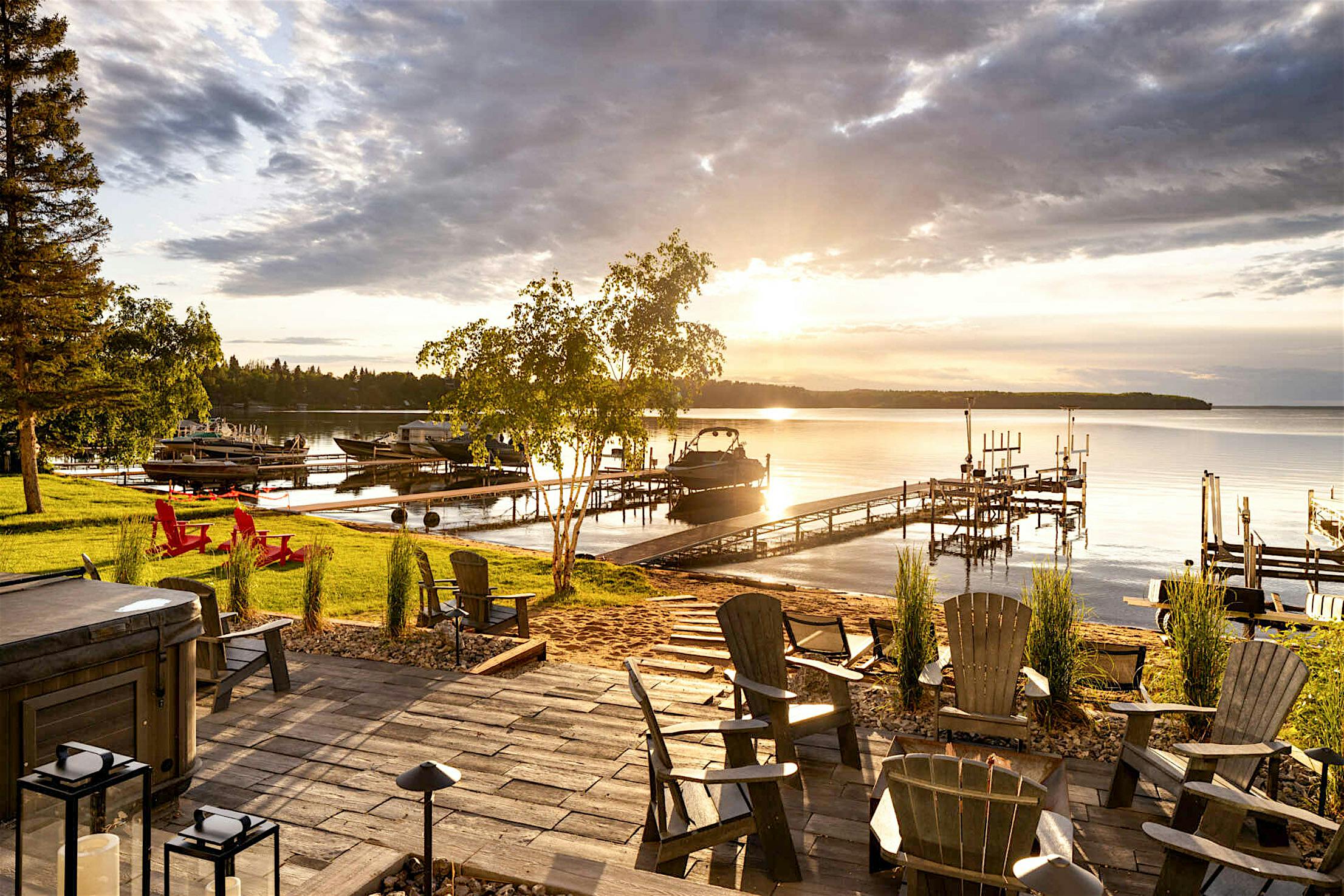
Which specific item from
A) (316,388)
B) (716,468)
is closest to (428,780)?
(716,468)

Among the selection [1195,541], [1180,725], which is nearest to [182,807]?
[1180,725]

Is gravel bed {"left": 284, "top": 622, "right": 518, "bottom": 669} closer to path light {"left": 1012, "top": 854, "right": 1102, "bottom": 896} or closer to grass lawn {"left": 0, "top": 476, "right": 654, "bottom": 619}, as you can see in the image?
grass lawn {"left": 0, "top": 476, "right": 654, "bottom": 619}

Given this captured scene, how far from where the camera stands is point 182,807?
3.54 m

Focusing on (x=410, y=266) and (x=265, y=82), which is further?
(x=410, y=266)

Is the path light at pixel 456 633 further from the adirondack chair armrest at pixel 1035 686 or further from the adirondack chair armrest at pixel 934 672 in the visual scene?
the adirondack chair armrest at pixel 1035 686

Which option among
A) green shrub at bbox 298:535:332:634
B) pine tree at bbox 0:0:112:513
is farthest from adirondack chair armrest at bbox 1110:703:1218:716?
pine tree at bbox 0:0:112:513

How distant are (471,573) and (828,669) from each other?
11.7 feet

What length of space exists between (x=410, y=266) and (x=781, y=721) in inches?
881

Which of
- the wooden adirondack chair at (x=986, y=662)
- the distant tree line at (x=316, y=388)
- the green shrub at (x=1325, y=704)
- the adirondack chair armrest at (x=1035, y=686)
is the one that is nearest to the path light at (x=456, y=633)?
the wooden adirondack chair at (x=986, y=662)

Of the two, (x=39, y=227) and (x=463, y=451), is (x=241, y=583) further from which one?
(x=463, y=451)

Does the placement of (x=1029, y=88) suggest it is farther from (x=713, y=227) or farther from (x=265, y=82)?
(x=265, y=82)

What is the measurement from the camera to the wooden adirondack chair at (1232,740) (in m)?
3.31

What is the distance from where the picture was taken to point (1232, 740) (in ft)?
12.1

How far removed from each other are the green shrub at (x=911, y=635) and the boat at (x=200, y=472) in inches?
1194
